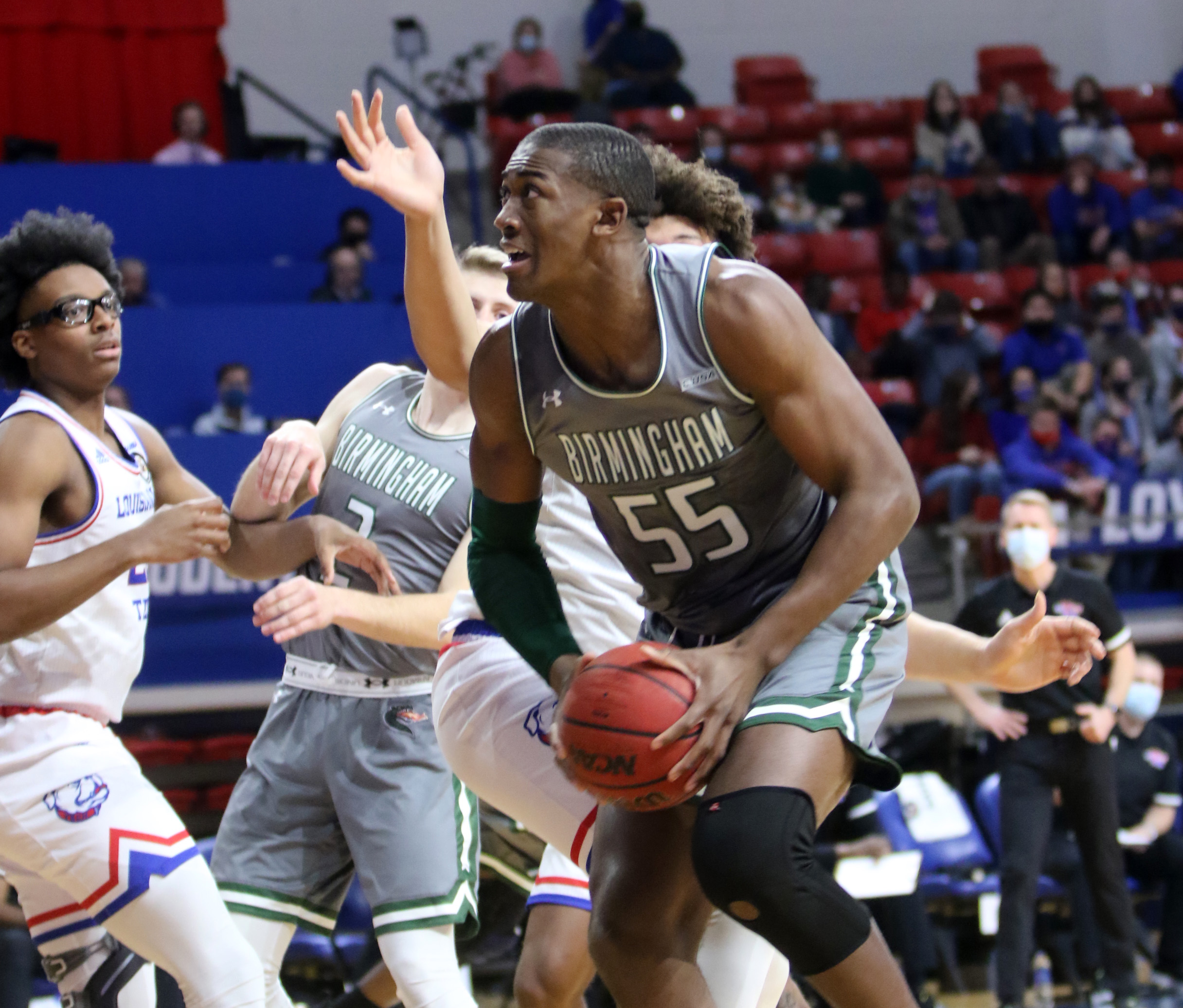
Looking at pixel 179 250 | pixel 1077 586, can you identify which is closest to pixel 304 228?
pixel 179 250

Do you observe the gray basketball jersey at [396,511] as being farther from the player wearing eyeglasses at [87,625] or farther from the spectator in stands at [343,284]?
the spectator in stands at [343,284]

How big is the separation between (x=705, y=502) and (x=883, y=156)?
1178 centimetres

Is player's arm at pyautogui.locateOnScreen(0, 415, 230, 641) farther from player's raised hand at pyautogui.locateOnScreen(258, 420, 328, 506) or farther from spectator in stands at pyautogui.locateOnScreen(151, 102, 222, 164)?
spectator in stands at pyautogui.locateOnScreen(151, 102, 222, 164)

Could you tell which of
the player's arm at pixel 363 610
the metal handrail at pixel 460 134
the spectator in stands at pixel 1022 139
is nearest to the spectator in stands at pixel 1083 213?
the spectator in stands at pixel 1022 139

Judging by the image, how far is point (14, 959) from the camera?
4.84 meters

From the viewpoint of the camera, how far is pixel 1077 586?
637 centimetres

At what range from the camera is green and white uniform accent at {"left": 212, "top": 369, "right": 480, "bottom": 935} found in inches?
137

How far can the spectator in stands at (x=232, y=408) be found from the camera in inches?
323

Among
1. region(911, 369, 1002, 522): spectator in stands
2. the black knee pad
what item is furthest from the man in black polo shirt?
the black knee pad

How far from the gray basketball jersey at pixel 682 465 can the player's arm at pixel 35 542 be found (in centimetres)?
85

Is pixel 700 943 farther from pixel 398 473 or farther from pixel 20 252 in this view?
pixel 20 252

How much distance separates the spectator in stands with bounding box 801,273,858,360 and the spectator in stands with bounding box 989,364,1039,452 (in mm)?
1133

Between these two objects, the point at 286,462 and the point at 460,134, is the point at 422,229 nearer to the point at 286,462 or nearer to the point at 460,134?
the point at 286,462

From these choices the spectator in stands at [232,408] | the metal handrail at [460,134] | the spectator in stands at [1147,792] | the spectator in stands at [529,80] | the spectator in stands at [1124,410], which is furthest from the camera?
the spectator in stands at [529,80]
